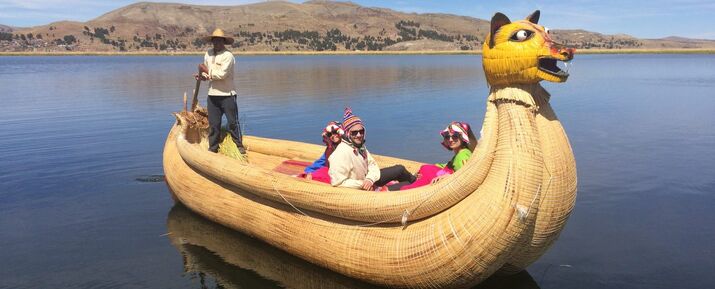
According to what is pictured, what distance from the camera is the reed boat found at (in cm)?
456

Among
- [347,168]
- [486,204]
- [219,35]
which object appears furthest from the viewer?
[219,35]

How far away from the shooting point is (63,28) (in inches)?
6978

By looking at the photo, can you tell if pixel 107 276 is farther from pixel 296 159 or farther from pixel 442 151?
pixel 442 151

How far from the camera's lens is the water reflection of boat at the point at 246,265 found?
19.7 feet

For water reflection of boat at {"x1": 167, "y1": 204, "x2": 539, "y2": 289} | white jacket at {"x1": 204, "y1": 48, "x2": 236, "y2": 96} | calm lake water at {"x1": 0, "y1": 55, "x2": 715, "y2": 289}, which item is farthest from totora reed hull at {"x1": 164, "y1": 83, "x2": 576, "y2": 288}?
white jacket at {"x1": 204, "y1": 48, "x2": 236, "y2": 96}

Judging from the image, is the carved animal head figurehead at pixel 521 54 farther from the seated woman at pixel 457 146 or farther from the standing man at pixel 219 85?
the standing man at pixel 219 85

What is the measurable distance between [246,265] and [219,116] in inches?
122

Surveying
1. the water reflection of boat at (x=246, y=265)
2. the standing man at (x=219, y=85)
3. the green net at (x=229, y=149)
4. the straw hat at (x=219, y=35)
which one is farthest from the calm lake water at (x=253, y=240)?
the straw hat at (x=219, y=35)

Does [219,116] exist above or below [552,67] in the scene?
below

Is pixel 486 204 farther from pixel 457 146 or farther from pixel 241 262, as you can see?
pixel 241 262

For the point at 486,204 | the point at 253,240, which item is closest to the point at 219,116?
the point at 253,240

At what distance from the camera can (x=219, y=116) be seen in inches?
350

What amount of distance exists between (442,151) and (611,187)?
406 centimetres

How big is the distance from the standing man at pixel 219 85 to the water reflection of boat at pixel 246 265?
1.67 metres
